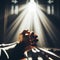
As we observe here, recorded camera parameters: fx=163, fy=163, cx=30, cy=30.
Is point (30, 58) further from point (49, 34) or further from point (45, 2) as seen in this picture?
point (45, 2)

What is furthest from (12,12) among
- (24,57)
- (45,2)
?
(24,57)

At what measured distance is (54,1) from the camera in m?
2.22

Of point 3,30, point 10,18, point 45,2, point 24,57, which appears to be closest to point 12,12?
point 10,18

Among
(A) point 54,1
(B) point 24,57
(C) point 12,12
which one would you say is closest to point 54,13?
(A) point 54,1

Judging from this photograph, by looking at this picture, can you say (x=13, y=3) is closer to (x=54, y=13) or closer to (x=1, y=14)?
(x=1, y=14)

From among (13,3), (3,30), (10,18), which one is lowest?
(3,30)

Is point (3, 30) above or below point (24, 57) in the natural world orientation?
above

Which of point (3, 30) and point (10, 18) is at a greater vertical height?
point (10, 18)

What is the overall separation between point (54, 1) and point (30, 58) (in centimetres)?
83

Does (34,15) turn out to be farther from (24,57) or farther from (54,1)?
(24,57)

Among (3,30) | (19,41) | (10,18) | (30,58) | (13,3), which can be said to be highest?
(13,3)

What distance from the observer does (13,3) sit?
224 centimetres

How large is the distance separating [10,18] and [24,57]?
56 cm

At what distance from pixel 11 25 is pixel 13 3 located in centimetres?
30
